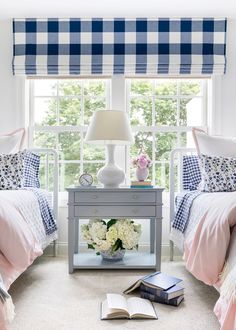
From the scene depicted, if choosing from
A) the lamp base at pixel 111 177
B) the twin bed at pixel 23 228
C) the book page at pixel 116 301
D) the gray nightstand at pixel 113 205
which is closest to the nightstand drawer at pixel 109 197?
the gray nightstand at pixel 113 205

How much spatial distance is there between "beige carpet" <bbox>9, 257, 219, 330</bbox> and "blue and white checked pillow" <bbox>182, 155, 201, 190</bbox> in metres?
0.64

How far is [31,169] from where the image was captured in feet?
10.8

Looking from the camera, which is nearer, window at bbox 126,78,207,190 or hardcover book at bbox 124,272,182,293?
hardcover book at bbox 124,272,182,293

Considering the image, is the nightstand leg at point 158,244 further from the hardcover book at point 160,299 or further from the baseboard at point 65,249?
the baseboard at point 65,249

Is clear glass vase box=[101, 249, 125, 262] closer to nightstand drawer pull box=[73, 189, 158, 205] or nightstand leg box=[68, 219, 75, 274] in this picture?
nightstand leg box=[68, 219, 75, 274]

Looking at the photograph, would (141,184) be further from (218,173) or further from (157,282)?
(157,282)

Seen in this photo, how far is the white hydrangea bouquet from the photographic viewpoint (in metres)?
2.93

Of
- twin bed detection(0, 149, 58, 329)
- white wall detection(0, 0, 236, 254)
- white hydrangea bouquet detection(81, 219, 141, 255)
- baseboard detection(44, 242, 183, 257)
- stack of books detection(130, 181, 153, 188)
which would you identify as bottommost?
baseboard detection(44, 242, 183, 257)

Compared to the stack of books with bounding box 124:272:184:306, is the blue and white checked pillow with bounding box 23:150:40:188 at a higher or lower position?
higher

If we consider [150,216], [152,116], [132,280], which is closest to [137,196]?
[150,216]

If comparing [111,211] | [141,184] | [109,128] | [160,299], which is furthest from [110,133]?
[160,299]

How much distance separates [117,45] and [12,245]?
86.5 inches

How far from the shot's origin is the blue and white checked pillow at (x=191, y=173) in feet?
10.5

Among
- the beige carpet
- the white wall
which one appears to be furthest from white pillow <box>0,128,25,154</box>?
the beige carpet
